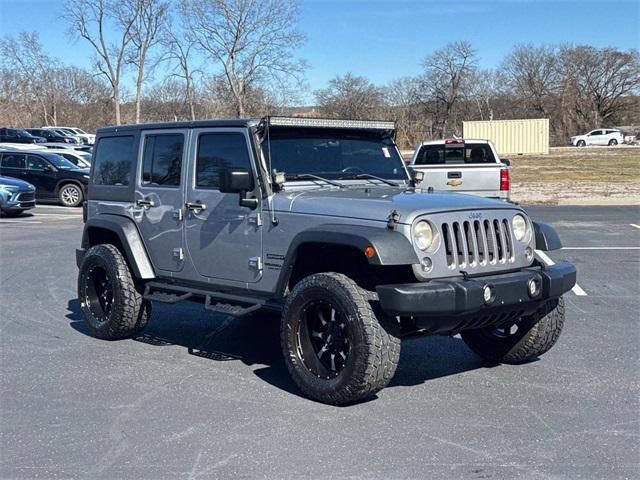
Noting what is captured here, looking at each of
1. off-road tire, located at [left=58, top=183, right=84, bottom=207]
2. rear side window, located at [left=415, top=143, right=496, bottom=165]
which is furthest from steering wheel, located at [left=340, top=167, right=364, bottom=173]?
off-road tire, located at [left=58, top=183, right=84, bottom=207]

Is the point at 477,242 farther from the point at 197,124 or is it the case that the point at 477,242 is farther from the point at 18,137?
the point at 18,137

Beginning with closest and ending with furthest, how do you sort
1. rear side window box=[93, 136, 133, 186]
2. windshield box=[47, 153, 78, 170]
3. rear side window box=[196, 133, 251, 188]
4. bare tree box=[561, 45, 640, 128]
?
rear side window box=[196, 133, 251, 188] → rear side window box=[93, 136, 133, 186] → windshield box=[47, 153, 78, 170] → bare tree box=[561, 45, 640, 128]

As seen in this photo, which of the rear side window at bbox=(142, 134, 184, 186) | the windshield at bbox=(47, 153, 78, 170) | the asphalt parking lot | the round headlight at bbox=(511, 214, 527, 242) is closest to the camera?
the asphalt parking lot

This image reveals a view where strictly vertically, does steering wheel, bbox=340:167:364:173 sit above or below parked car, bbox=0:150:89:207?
below

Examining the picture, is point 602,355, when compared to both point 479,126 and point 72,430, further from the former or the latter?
point 479,126

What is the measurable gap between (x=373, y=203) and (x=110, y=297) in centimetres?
313

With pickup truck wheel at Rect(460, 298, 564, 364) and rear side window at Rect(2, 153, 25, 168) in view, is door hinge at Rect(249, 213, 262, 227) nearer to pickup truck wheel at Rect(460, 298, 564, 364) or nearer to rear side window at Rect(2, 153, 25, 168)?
pickup truck wheel at Rect(460, 298, 564, 364)

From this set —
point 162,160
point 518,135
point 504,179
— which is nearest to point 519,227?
point 162,160

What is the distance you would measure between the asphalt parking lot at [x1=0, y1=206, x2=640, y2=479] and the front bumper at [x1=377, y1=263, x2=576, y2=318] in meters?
0.68

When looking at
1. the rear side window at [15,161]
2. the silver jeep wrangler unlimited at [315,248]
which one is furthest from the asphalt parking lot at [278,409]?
the rear side window at [15,161]

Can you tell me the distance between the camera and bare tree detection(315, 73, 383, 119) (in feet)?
141

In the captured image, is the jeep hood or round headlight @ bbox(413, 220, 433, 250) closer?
round headlight @ bbox(413, 220, 433, 250)

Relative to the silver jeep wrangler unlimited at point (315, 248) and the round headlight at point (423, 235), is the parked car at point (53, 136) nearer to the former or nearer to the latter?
the silver jeep wrangler unlimited at point (315, 248)

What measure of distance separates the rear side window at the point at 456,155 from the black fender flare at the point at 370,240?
11175 millimetres
